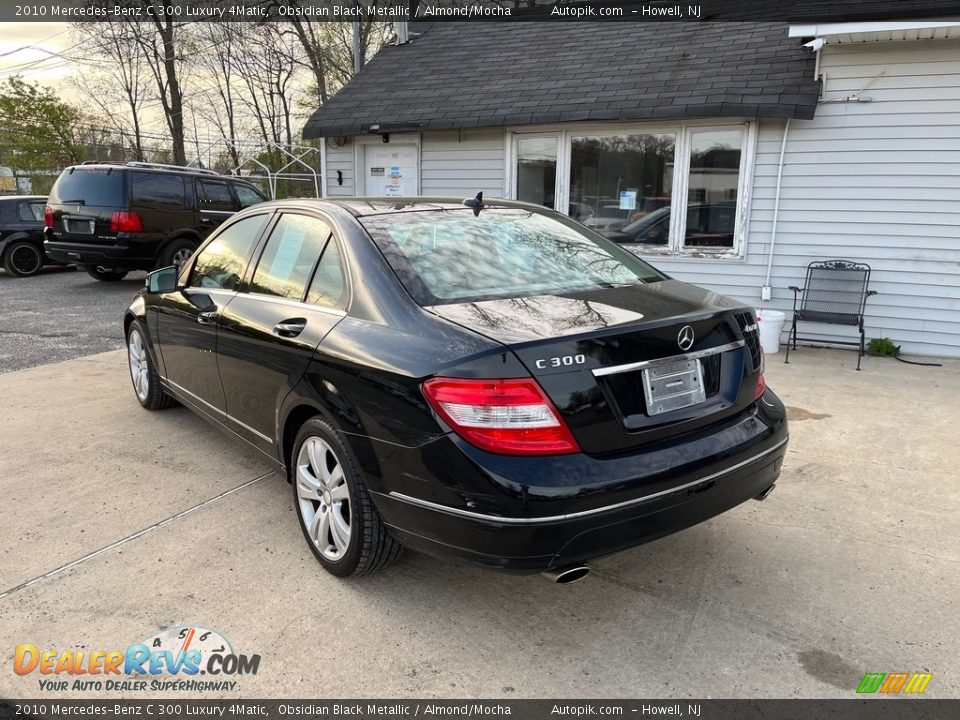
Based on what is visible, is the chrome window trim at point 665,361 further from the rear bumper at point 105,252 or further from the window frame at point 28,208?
the window frame at point 28,208

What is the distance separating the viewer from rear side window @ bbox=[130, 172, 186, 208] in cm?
1062

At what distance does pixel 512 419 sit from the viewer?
217 cm

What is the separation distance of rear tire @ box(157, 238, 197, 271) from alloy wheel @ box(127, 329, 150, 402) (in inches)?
247

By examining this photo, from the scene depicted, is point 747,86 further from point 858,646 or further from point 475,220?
point 858,646

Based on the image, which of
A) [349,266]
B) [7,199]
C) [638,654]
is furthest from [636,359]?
[7,199]

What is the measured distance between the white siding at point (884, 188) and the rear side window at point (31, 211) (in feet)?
40.9

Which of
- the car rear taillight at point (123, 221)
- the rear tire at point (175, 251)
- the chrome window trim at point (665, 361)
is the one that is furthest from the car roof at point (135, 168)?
the chrome window trim at point (665, 361)

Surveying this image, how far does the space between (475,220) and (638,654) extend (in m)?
1.95

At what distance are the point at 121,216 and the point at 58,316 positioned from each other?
2.23 m

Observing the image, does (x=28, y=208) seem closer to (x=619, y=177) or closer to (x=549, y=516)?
(x=619, y=177)

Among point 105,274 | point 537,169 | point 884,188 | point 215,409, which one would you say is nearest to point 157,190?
point 105,274

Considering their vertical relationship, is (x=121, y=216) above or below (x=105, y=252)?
above

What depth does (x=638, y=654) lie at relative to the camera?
2.41 m

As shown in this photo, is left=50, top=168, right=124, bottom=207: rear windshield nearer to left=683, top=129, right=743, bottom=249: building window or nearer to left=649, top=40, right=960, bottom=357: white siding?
left=683, top=129, right=743, bottom=249: building window
